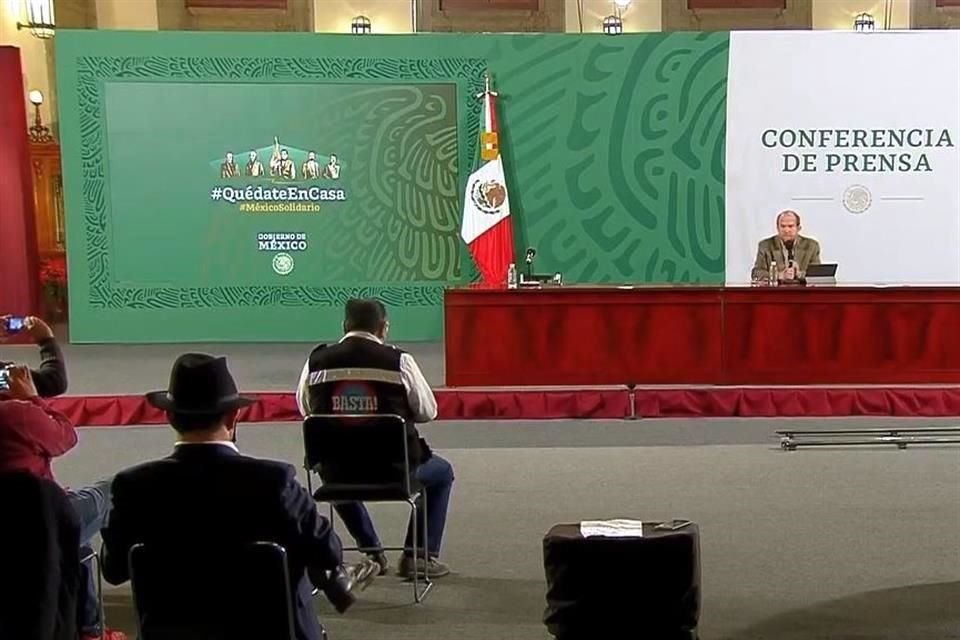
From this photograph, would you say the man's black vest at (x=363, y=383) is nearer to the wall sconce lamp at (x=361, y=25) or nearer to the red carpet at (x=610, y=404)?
the red carpet at (x=610, y=404)

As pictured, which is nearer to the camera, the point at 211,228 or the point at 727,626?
the point at 727,626

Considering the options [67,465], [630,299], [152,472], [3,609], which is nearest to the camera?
[152,472]

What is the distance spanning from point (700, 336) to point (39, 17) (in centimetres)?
903

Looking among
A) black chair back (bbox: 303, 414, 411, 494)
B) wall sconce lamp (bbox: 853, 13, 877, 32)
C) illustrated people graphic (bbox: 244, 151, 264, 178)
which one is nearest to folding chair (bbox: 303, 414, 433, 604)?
black chair back (bbox: 303, 414, 411, 494)

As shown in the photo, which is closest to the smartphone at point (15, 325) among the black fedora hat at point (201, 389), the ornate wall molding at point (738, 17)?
the black fedora hat at point (201, 389)

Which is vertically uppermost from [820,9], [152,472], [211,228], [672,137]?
[820,9]

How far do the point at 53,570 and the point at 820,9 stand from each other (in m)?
13.5

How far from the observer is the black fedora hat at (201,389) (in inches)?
85.2

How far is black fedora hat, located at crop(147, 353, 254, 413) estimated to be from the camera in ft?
7.10

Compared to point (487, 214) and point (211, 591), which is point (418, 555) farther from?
point (487, 214)

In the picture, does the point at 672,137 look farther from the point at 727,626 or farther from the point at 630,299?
the point at 727,626

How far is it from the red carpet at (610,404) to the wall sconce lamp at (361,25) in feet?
26.5

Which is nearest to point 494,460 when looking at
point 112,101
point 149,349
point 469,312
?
point 469,312

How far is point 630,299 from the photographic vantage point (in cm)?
655
